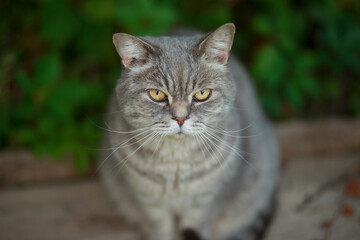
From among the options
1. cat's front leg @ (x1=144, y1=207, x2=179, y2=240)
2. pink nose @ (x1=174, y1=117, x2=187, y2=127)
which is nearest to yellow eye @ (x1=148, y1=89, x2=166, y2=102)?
pink nose @ (x1=174, y1=117, x2=187, y2=127)

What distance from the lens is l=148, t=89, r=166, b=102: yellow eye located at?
1.88 meters

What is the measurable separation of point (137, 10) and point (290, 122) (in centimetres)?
151

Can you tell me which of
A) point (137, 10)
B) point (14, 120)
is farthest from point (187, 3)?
point (14, 120)

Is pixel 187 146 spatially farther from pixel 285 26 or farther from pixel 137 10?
pixel 285 26

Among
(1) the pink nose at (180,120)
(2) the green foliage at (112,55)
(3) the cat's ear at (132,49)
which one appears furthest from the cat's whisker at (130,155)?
(2) the green foliage at (112,55)

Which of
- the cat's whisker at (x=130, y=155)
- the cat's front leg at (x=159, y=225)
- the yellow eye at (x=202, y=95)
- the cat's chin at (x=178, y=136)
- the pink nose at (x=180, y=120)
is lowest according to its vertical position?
the cat's front leg at (x=159, y=225)

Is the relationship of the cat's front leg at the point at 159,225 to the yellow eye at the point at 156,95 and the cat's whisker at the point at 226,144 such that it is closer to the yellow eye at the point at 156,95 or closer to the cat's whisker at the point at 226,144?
the cat's whisker at the point at 226,144

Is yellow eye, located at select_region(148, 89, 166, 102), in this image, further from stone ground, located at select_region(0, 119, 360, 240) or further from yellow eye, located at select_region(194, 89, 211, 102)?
stone ground, located at select_region(0, 119, 360, 240)

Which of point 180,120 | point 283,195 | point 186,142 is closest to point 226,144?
point 186,142

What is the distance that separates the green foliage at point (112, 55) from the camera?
2.73 meters

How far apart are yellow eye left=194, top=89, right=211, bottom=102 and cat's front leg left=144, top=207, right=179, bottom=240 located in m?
0.71

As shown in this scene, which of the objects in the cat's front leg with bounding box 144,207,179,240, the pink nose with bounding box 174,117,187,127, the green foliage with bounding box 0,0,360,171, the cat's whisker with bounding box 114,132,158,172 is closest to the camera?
the pink nose with bounding box 174,117,187,127

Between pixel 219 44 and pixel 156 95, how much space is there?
0.40 m

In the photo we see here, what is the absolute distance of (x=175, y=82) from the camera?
1859mm
